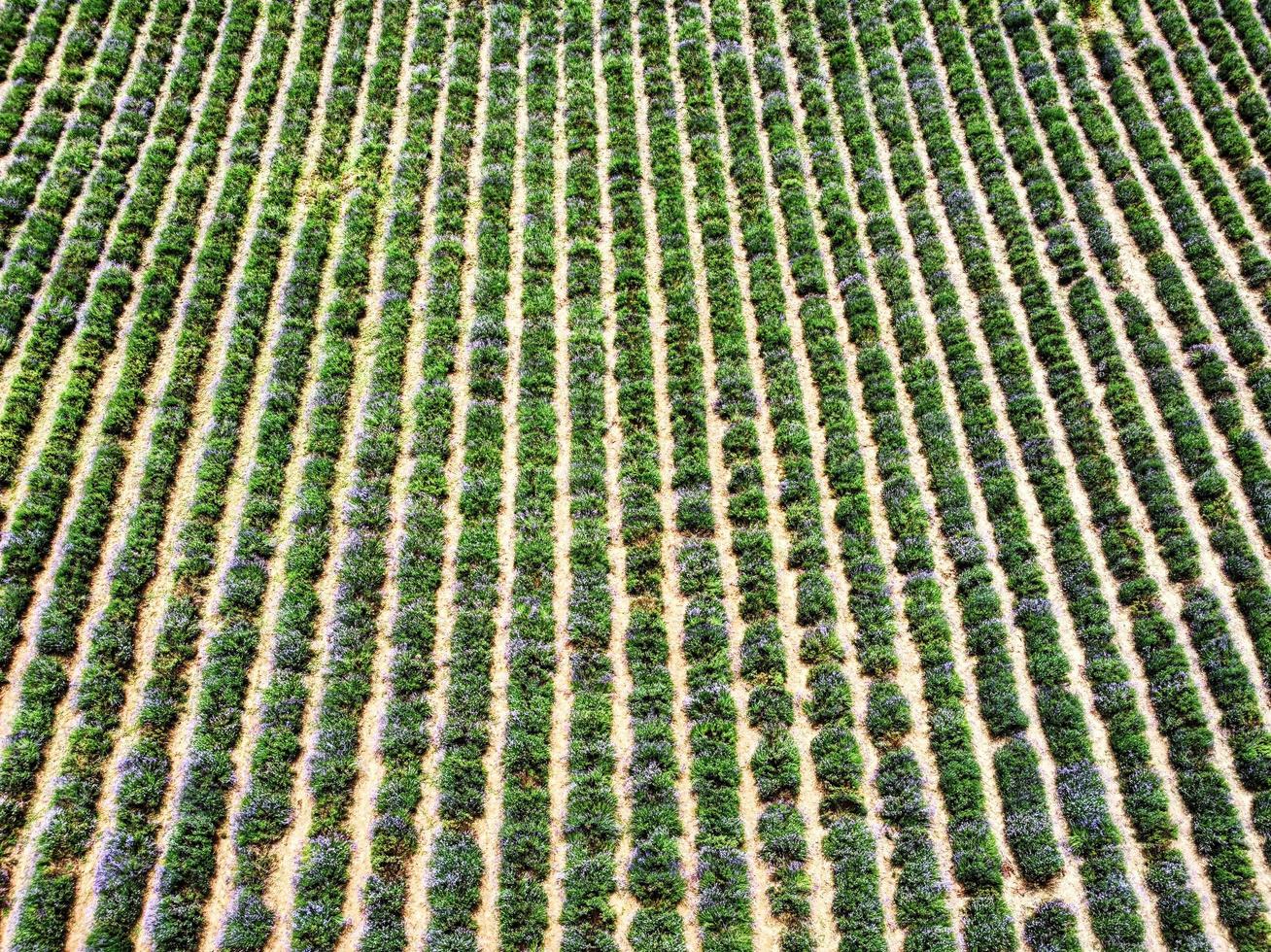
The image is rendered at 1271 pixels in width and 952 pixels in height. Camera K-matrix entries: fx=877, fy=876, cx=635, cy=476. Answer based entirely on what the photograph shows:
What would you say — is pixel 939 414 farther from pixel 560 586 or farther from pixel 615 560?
pixel 560 586

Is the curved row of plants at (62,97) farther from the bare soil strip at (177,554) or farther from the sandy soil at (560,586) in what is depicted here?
the sandy soil at (560,586)

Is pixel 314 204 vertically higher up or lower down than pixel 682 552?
higher up

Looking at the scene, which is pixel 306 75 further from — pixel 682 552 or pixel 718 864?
pixel 718 864

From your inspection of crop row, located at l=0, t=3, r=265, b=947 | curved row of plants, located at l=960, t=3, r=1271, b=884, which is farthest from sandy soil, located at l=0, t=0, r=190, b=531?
curved row of plants, located at l=960, t=3, r=1271, b=884

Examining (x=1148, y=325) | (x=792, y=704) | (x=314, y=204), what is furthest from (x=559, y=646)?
(x=1148, y=325)

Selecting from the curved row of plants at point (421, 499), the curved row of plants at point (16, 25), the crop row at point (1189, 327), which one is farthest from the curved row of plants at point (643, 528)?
the curved row of plants at point (16, 25)

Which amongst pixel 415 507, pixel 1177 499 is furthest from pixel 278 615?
pixel 1177 499

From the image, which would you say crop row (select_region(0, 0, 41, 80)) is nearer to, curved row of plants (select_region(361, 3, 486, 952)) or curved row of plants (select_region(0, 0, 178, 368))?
curved row of plants (select_region(0, 0, 178, 368))
